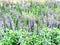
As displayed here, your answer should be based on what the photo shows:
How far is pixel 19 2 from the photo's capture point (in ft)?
19.3

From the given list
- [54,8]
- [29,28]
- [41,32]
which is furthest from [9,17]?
[54,8]

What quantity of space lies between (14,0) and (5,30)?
67.4 inches

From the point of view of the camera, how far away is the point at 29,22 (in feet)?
15.9

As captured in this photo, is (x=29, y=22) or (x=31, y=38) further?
(x=29, y=22)

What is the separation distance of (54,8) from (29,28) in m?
1.52

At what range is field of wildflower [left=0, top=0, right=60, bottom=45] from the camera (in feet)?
13.5

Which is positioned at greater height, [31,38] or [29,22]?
[29,22]

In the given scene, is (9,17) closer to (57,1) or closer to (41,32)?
(41,32)

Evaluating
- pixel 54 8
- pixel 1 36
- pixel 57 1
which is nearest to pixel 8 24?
pixel 1 36

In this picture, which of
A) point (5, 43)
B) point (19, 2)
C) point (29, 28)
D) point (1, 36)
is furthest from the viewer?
point (19, 2)

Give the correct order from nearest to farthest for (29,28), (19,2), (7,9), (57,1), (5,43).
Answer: (5,43) < (29,28) < (7,9) < (19,2) < (57,1)

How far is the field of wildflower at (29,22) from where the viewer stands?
4.11 m

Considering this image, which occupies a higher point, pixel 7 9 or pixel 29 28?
pixel 7 9

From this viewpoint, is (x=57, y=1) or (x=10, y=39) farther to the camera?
(x=57, y=1)
